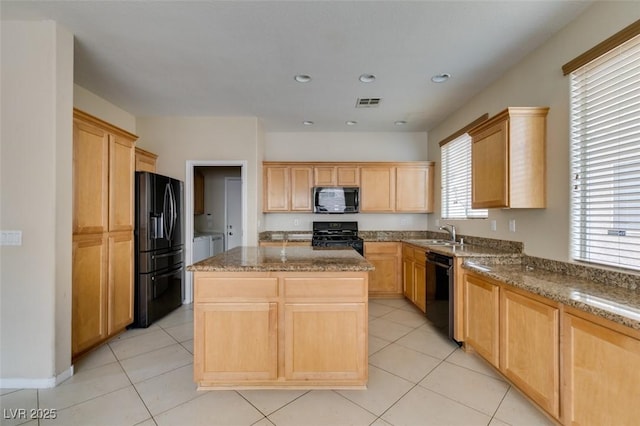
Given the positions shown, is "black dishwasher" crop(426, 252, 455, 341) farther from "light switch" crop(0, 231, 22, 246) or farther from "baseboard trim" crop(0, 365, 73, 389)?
"light switch" crop(0, 231, 22, 246)

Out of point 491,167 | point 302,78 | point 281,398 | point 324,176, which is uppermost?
point 302,78

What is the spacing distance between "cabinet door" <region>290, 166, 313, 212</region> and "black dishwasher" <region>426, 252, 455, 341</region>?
2.22m

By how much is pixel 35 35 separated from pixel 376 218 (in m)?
4.58

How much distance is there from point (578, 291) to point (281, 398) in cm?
202

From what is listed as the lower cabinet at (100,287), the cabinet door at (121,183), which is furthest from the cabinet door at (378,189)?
the lower cabinet at (100,287)

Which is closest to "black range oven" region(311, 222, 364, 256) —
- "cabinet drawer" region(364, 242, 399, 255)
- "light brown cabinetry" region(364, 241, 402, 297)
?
"cabinet drawer" region(364, 242, 399, 255)

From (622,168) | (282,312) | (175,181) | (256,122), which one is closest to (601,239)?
(622,168)

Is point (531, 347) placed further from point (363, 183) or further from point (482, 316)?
point (363, 183)

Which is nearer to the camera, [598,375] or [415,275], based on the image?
[598,375]

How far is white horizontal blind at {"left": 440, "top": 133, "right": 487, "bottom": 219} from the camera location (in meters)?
3.74

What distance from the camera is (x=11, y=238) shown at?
2129 millimetres

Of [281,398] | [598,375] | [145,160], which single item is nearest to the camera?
[598,375]

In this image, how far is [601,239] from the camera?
6.36 ft

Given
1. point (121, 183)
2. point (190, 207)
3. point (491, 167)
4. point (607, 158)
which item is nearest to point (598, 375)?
point (607, 158)
